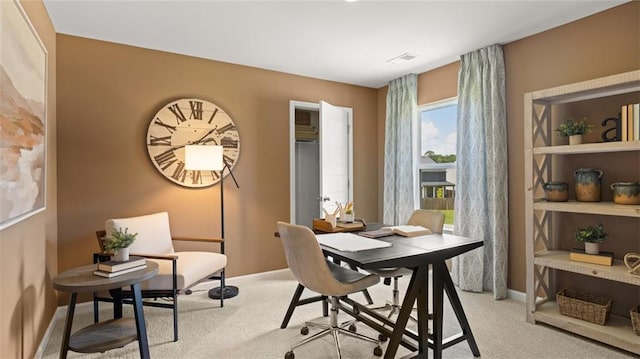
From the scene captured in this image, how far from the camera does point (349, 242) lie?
220 cm

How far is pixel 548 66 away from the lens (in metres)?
3.06

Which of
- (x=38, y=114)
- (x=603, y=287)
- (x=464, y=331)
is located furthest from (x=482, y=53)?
(x=38, y=114)

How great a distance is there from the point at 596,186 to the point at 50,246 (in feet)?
14.4

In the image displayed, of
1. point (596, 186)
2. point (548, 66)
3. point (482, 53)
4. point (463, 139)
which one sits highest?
point (482, 53)

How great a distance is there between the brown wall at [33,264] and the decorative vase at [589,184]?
3.76 meters

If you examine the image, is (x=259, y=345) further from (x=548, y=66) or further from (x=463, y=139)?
(x=548, y=66)

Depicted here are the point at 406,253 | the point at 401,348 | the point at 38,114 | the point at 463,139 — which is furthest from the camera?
the point at 463,139

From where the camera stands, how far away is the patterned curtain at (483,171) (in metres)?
3.32

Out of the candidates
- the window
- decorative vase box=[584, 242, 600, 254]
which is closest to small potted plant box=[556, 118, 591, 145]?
decorative vase box=[584, 242, 600, 254]

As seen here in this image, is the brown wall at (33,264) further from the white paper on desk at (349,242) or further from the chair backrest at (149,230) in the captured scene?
the white paper on desk at (349,242)

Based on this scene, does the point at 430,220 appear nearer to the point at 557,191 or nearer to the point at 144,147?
the point at 557,191

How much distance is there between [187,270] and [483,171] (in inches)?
117

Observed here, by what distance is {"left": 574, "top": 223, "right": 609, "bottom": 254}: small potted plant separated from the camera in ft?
8.45

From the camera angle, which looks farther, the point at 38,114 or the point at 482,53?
the point at 482,53
